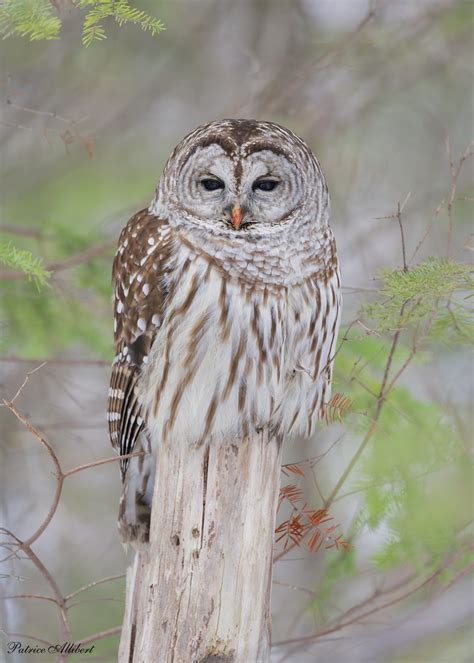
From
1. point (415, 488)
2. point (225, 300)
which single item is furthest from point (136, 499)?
point (415, 488)

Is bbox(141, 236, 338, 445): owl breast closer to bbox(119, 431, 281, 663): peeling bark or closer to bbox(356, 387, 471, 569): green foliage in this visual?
bbox(119, 431, 281, 663): peeling bark

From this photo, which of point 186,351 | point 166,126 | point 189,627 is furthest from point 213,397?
point 166,126

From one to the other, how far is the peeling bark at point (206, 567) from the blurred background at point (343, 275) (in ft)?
1.06

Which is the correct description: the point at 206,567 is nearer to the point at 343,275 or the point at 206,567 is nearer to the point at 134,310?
the point at 134,310

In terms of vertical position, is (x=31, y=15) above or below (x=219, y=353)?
above

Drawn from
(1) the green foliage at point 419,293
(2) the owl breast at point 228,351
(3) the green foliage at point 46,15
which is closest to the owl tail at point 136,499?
(2) the owl breast at point 228,351

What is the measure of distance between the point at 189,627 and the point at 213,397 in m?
0.80

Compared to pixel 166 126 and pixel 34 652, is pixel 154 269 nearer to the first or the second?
pixel 34 652

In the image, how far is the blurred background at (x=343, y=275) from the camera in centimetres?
357

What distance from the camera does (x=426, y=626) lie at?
366 cm

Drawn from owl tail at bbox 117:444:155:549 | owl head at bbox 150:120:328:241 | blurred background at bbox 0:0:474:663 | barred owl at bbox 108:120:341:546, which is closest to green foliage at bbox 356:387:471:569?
blurred background at bbox 0:0:474:663

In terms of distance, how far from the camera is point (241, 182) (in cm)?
325

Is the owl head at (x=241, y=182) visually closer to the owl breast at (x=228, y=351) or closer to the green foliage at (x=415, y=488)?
the owl breast at (x=228, y=351)

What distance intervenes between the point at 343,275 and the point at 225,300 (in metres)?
3.02
